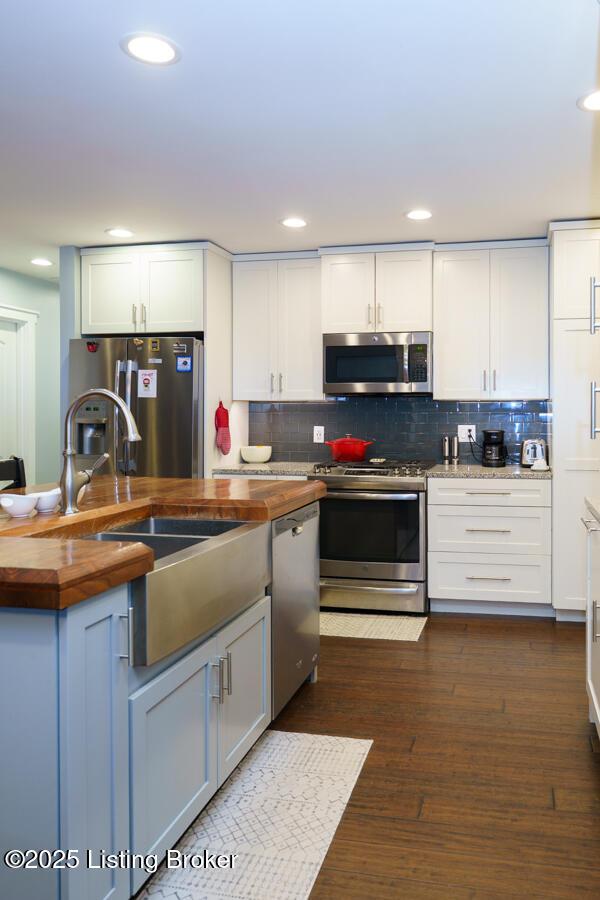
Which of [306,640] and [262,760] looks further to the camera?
[306,640]

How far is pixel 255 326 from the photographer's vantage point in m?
5.51

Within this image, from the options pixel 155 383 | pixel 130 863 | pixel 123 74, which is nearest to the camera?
pixel 130 863

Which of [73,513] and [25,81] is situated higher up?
Answer: [25,81]

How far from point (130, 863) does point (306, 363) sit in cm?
403

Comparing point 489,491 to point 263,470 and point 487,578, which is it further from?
point 263,470

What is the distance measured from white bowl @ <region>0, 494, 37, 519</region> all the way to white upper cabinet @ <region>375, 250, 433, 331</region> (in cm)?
328

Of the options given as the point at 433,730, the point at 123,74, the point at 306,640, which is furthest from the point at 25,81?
the point at 433,730

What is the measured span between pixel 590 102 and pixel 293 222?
6.71 feet

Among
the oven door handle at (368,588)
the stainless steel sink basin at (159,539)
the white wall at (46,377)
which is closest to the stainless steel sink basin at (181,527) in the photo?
the stainless steel sink basin at (159,539)

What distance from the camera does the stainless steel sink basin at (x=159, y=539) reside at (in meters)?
2.57

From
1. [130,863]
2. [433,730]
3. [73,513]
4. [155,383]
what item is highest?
[155,383]

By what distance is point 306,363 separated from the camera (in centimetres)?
545

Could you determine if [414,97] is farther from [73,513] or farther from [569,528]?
[569,528]

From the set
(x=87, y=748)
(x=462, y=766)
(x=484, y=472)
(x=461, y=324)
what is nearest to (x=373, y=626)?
(x=484, y=472)
